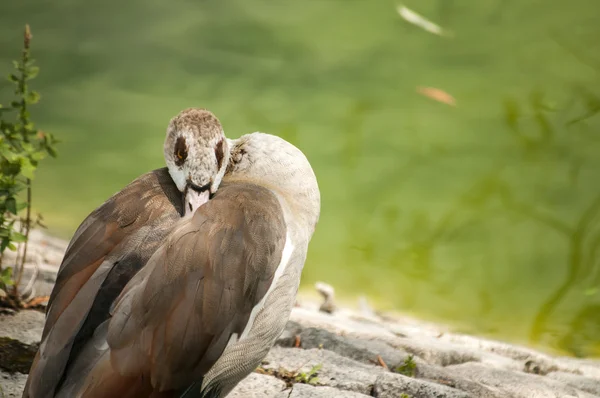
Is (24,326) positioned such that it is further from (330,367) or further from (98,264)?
(330,367)

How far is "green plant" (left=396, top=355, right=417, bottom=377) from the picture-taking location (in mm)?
2645

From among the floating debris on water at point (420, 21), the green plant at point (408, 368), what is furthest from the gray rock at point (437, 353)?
the floating debris on water at point (420, 21)

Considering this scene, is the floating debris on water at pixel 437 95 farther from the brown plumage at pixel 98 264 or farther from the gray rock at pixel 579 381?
the brown plumage at pixel 98 264

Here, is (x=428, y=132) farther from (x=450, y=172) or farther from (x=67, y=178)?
(x=67, y=178)

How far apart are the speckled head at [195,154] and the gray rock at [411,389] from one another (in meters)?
0.78

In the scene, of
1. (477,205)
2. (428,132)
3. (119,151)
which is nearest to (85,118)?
(119,151)

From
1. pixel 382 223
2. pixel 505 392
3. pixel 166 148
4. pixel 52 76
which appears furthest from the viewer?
pixel 52 76

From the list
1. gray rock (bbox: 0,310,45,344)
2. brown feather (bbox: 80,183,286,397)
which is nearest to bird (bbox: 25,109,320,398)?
brown feather (bbox: 80,183,286,397)

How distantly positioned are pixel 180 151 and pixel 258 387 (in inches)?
30.2

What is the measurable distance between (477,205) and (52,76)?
2818mm

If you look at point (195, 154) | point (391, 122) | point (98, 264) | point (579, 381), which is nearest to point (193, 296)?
point (98, 264)

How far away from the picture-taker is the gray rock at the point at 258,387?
7.97 feet

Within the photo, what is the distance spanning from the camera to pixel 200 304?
1961mm

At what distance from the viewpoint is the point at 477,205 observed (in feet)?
15.2
